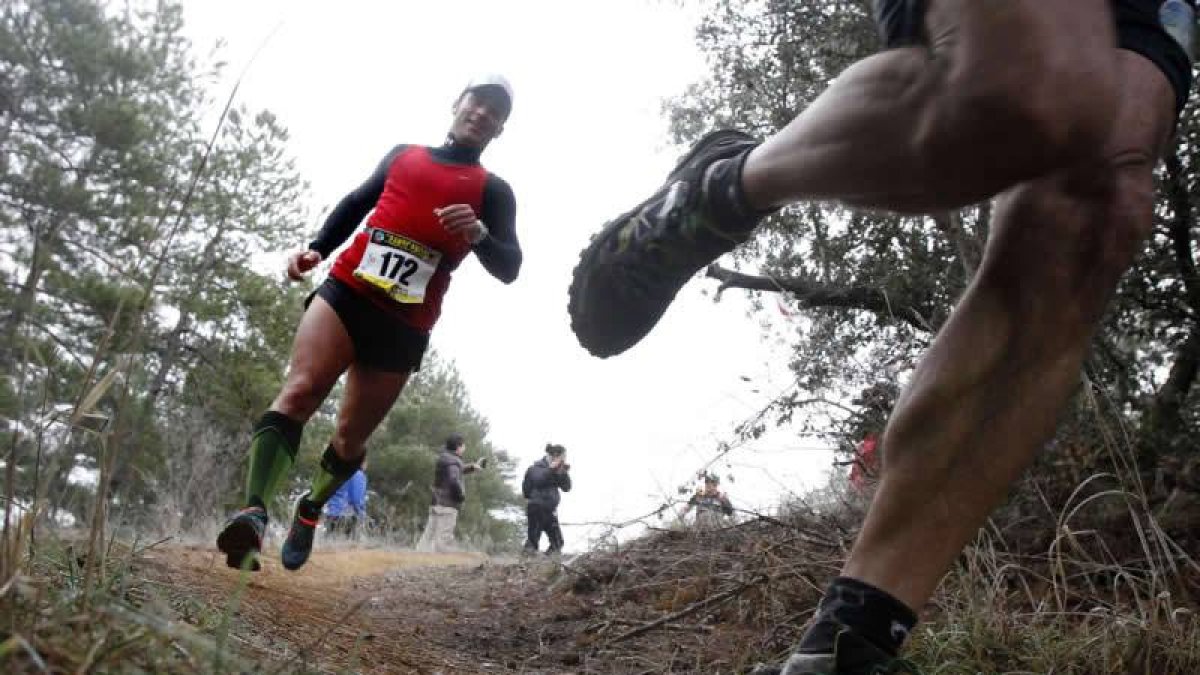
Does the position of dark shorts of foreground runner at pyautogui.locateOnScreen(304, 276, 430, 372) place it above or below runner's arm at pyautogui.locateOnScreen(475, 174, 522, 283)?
below

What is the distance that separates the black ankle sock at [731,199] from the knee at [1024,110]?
0.46 metres

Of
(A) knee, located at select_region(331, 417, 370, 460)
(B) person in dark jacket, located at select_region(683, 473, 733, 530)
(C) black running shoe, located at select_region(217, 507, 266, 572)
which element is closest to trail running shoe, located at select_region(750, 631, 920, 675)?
(C) black running shoe, located at select_region(217, 507, 266, 572)

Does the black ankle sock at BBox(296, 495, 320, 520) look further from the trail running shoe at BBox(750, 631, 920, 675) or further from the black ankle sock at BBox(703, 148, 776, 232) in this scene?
the trail running shoe at BBox(750, 631, 920, 675)

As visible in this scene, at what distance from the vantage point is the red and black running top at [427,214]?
3887 mm

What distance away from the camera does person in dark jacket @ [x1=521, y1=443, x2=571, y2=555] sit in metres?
14.6

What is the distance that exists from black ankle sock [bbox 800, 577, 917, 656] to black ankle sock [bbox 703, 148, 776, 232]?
0.70 metres

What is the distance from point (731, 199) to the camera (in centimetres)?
173

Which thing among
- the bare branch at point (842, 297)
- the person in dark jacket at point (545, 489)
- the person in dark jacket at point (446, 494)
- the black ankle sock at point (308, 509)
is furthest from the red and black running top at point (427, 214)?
the person in dark jacket at point (545, 489)

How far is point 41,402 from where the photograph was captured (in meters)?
1.27

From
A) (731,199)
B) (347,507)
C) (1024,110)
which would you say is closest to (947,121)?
(1024,110)

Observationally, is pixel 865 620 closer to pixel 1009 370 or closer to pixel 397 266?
pixel 1009 370

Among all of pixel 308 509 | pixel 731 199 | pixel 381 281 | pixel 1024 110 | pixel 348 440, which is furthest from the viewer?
pixel 308 509

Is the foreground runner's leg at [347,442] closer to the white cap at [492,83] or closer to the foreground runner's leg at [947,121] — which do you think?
the white cap at [492,83]

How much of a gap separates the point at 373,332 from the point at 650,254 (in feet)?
7.15
